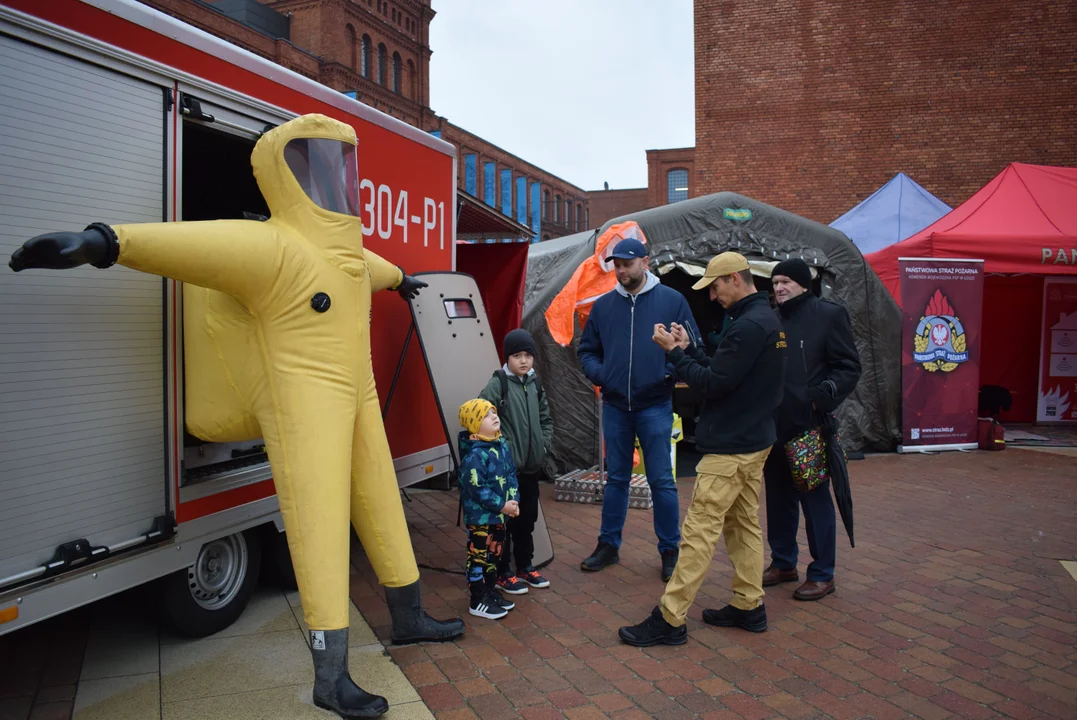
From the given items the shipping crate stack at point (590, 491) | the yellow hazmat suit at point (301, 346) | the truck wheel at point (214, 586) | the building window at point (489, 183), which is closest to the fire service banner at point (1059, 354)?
the shipping crate stack at point (590, 491)

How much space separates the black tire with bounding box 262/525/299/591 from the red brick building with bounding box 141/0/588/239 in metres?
26.5

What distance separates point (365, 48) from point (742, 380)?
43130 millimetres

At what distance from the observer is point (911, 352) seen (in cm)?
980

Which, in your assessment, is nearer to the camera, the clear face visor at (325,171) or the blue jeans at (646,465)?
the clear face visor at (325,171)

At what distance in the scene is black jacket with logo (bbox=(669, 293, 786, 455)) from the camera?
12.8ft

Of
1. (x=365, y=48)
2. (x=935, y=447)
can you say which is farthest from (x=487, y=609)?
(x=365, y=48)

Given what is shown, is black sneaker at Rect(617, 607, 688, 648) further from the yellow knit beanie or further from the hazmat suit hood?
the hazmat suit hood

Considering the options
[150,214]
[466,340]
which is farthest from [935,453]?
[150,214]

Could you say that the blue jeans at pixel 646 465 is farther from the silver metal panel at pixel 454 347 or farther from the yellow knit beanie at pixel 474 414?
the yellow knit beanie at pixel 474 414

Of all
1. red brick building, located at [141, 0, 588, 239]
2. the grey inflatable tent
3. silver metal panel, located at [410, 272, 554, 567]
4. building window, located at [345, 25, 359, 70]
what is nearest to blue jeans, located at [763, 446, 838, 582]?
silver metal panel, located at [410, 272, 554, 567]

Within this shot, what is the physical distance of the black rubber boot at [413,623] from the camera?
384cm

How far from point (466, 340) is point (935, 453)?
7111mm

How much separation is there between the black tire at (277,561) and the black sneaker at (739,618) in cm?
238

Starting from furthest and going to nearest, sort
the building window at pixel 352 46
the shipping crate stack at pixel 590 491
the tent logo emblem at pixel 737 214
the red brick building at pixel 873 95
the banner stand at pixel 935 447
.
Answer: the building window at pixel 352 46
the red brick building at pixel 873 95
the banner stand at pixel 935 447
the tent logo emblem at pixel 737 214
the shipping crate stack at pixel 590 491
